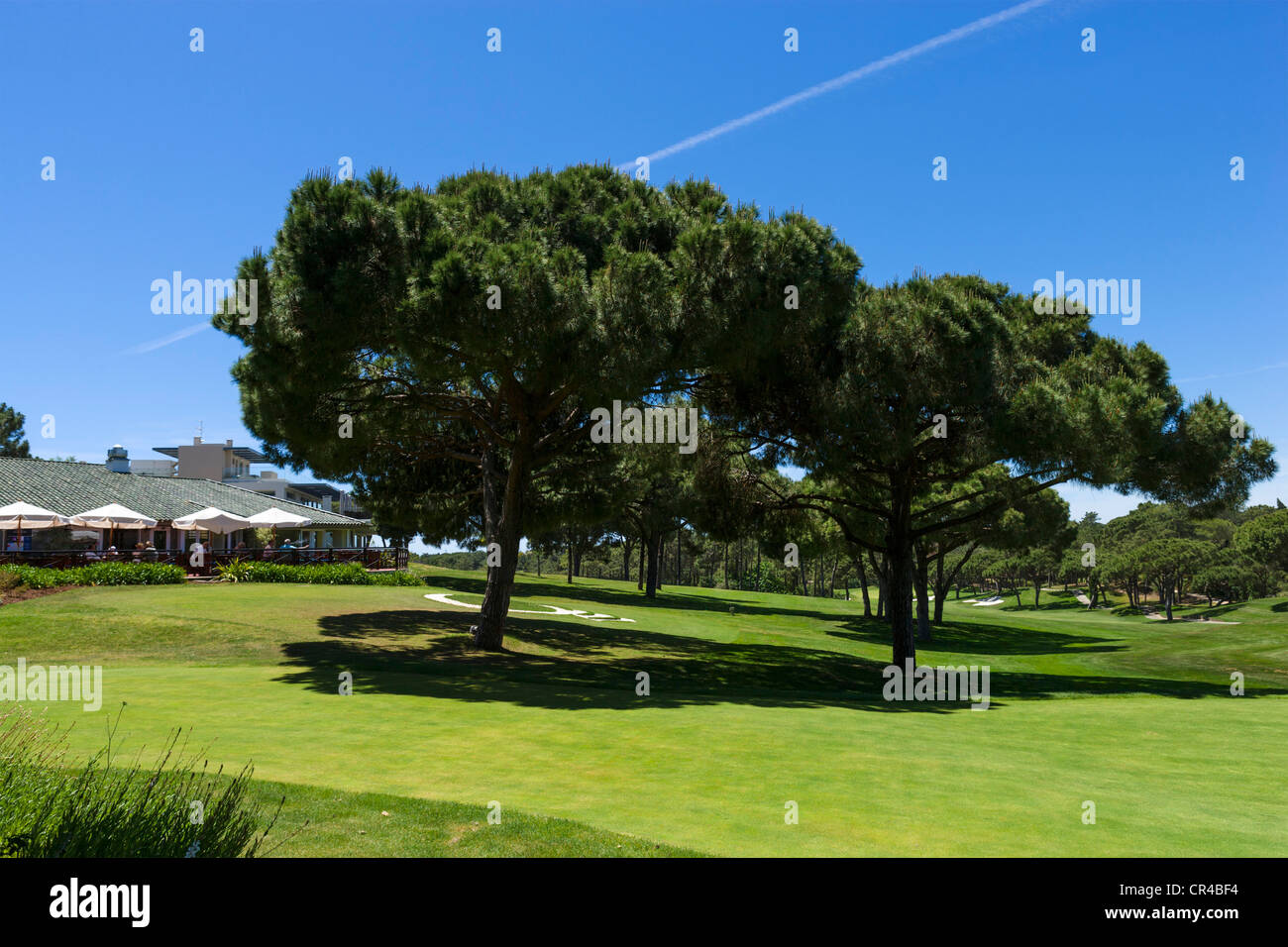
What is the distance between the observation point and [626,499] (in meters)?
33.1

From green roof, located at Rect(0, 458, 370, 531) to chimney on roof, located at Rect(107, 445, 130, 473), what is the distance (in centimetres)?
907

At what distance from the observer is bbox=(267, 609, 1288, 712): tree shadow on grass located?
1694cm

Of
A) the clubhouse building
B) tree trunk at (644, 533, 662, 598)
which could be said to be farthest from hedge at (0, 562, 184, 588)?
tree trunk at (644, 533, 662, 598)

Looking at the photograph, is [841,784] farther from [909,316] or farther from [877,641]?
[877,641]

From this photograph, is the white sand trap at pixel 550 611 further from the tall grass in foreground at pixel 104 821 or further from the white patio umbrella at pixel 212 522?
the tall grass in foreground at pixel 104 821

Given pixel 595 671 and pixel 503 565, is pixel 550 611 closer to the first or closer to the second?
pixel 503 565

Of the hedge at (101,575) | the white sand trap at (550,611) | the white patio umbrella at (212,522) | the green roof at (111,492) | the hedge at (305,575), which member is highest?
the green roof at (111,492)

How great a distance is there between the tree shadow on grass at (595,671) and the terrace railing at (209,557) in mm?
14420

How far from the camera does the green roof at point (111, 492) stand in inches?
1784

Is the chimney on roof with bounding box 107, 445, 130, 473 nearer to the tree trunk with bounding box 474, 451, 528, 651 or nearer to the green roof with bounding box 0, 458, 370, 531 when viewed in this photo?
the green roof with bounding box 0, 458, 370, 531

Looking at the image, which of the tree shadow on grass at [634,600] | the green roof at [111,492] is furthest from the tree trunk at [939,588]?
the green roof at [111,492]

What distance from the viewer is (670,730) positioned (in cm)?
1209

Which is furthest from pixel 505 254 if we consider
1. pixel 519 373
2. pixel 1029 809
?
pixel 1029 809
